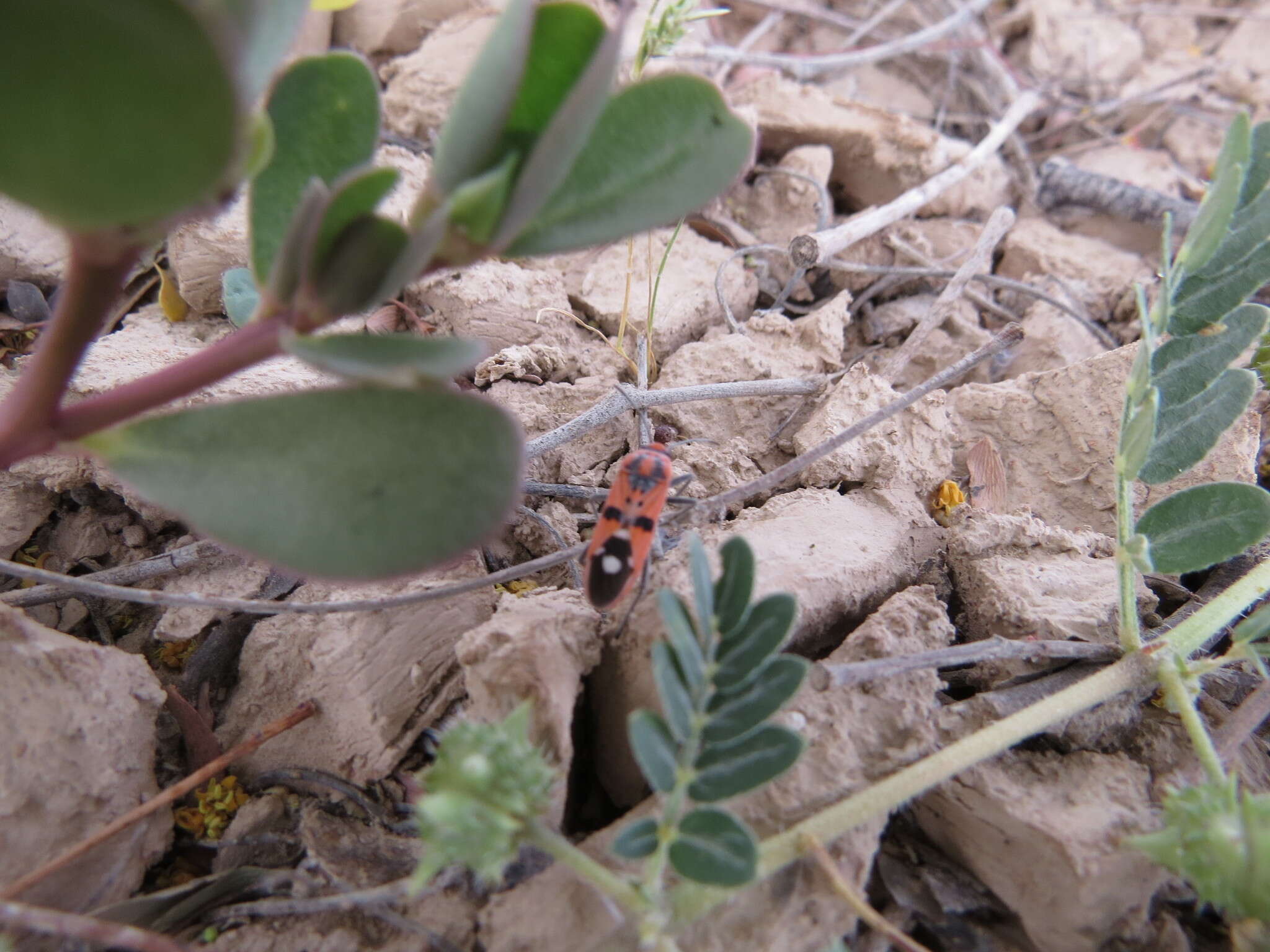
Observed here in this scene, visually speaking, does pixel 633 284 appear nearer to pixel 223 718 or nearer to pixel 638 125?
pixel 638 125

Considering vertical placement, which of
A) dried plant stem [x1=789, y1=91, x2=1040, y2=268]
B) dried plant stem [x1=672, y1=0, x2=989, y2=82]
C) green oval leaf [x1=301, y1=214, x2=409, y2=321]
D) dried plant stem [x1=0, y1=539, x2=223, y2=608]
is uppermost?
dried plant stem [x1=672, y1=0, x2=989, y2=82]

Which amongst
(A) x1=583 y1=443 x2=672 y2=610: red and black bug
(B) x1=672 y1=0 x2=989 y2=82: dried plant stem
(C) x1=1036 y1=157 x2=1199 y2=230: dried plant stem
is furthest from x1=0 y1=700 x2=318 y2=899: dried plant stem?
(C) x1=1036 y1=157 x2=1199 y2=230: dried plant stem

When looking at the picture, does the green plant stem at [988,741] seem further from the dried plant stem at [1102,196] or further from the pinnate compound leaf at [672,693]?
the dried plant stem at [1102,196]

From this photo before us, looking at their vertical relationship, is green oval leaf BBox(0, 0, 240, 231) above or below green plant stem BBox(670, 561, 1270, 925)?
above

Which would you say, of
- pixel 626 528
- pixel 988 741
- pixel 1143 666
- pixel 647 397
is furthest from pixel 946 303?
pixel 988 741

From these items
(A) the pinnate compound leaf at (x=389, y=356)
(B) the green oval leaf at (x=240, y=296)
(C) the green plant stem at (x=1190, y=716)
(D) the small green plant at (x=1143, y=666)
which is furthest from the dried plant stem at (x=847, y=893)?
(B) the green oval leaf at (x=240, y=296)

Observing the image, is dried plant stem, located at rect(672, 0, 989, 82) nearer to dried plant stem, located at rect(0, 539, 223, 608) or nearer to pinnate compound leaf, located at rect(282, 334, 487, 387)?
dried plant stem, located at rect(0, 539, 223, 608)
